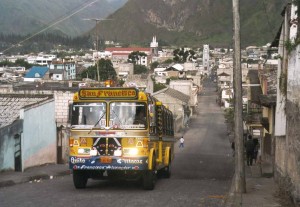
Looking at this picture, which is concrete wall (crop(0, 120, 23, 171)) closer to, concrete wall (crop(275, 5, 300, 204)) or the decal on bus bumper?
the decal on bus bumper

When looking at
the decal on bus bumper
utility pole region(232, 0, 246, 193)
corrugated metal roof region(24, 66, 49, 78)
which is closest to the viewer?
utility pole region(232, 0, 246, 193)

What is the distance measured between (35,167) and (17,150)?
79.8 inches

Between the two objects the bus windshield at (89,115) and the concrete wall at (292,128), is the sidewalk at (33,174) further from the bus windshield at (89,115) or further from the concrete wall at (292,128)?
the concrete wall at (292,128)

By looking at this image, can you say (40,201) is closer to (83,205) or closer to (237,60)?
(83,205)

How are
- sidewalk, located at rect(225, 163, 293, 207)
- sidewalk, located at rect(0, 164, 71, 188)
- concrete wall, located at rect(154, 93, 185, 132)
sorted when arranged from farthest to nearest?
concrete wall, located at rect(154, 93, 185, 132) < sidewalk, located at rect(0, 164, 71, 188) < sidewalk, located at rect(225, 163, 293, 207)

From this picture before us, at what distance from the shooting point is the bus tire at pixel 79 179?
15.1 metres

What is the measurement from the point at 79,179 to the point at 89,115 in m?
1.79

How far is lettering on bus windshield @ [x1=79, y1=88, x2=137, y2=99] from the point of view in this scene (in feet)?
48.6

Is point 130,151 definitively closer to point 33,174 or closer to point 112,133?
point 112,133

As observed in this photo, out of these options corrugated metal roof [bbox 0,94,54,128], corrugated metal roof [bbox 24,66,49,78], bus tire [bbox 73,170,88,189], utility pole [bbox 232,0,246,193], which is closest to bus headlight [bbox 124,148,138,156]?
bus tire [bbox 73,170,88,189]

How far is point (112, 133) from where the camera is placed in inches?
572

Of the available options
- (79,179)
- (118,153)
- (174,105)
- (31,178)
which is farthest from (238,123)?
(174,105)

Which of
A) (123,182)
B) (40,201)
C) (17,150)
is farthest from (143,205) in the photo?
(17,150)

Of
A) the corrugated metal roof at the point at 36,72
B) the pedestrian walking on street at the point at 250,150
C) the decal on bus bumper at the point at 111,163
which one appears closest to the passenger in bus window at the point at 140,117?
the decal on bus bumper at the point at 111,163
